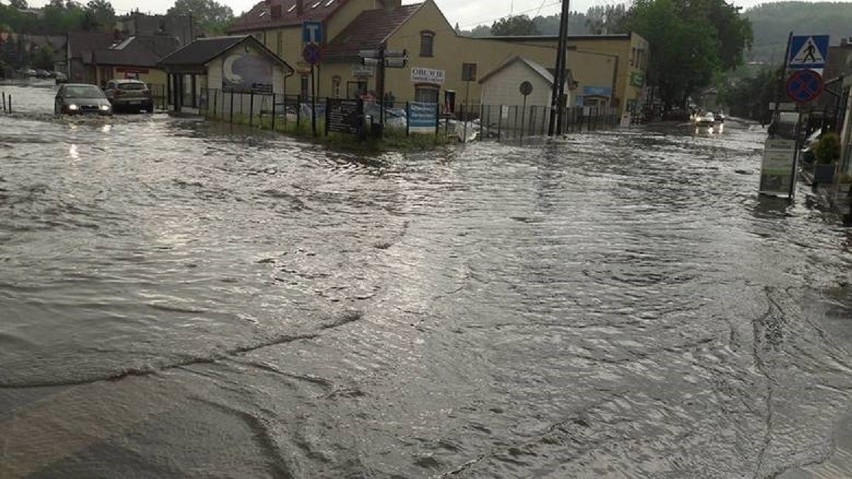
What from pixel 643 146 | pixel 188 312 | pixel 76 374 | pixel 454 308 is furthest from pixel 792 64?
pixel 643 146

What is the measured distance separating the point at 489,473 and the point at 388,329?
2.31 metres

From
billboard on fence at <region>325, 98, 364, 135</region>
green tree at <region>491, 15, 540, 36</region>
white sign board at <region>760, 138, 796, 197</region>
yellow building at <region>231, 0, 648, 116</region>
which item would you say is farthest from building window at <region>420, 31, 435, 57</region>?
green tree at <region>491, 15, 540, 36</region>

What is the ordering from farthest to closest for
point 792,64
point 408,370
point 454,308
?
point 792,64, point 454,308, point 408,370

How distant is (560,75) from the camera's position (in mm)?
35438

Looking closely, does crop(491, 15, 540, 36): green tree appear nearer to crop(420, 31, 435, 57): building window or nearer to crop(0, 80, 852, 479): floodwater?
crop(420, 31, 435, 57): building window

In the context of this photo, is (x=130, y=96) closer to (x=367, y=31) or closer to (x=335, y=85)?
(x=335, y=85)

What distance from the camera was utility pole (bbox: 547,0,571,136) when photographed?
34875 mm

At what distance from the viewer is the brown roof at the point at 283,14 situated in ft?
162

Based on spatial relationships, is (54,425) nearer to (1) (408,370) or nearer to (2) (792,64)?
(1) (408,370)

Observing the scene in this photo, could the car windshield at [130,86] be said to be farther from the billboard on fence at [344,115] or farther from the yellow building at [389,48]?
the billboard on fence at [344,115]

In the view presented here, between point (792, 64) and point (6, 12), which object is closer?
point (792, 64)

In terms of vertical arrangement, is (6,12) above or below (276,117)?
above

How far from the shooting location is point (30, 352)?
16.6 feet

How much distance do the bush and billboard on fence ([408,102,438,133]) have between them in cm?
1329
